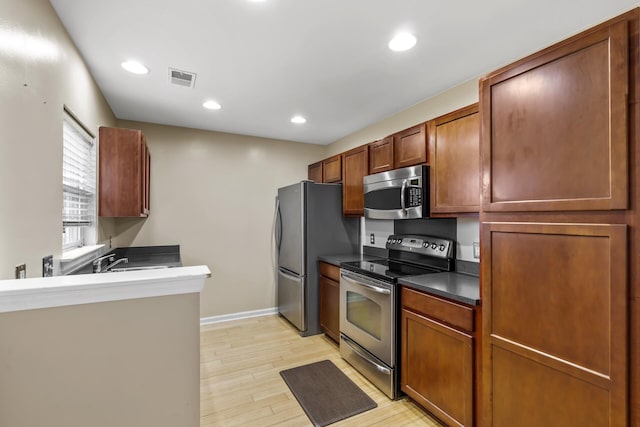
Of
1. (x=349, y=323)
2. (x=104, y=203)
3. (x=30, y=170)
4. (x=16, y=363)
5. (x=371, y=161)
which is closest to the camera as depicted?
(x=16, y=363)

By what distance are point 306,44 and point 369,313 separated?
2.12 metres

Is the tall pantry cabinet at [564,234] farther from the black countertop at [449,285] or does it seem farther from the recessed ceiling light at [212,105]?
the recessed ceiling light at [212,105]

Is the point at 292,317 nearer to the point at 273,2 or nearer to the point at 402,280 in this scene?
the point at 402,280

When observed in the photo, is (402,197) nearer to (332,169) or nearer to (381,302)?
(381,302)

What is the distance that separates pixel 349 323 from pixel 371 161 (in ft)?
5.45

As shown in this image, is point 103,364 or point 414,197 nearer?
point 103,364

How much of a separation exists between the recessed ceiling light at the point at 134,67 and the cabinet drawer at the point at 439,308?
8.58ft

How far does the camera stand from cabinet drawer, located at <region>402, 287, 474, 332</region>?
66.9 inches

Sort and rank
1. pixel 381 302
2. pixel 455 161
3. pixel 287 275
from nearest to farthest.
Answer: pixel 455 161 → pixel 381 302 → pixel 287 275

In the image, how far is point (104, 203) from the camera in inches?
99.6

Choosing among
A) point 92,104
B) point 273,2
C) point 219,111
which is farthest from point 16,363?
point 219,111

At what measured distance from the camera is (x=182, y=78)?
2.40m

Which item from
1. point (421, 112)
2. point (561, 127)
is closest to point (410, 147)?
point (421, 112)

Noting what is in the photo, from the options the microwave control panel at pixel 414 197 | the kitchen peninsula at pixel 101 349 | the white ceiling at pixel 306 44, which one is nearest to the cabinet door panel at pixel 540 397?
the microwave control panel at pixel 414 197
